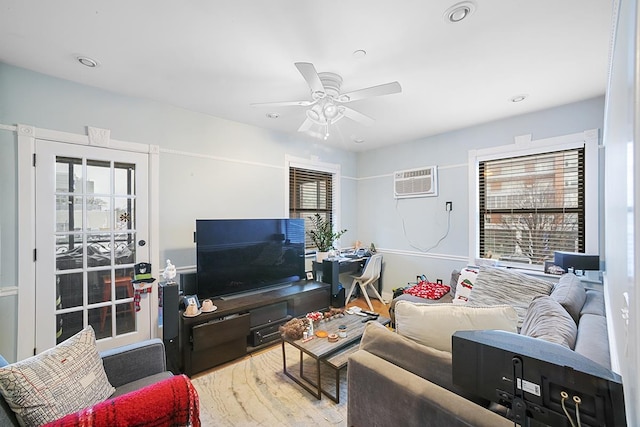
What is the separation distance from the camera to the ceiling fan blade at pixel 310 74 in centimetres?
164

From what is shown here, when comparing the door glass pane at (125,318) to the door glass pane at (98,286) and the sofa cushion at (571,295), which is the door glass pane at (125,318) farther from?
the sofa cushion at (571,295)

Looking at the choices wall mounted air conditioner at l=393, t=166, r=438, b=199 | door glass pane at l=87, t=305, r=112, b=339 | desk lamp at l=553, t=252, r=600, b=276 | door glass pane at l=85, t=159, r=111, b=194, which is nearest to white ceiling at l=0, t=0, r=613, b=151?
door glass pane at l=85, t=159, r=111, b=194

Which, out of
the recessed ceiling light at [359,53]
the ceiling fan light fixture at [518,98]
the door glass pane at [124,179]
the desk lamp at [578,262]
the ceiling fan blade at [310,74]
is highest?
the recessed ceiling light at [359,53]

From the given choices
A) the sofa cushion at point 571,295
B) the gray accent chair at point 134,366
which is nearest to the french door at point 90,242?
the gray accent chair at point 134,366

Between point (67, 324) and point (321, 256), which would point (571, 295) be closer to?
point (321, 256)

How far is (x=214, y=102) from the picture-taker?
2.82 metres

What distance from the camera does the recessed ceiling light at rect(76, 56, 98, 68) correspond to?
2029 mm

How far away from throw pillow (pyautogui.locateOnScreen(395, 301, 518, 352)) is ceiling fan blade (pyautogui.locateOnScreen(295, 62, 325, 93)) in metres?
1.55

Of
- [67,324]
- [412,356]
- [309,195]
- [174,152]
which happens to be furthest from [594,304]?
[67,324]

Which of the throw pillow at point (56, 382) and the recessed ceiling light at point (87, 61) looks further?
the recessed ceiling light at point (87, 61)

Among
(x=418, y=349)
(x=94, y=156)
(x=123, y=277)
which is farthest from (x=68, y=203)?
(x=418, y=349)

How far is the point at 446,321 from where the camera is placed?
4.44 ft

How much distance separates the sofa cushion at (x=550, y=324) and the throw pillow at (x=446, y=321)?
0.84 feet

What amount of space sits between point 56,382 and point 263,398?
1.38 m
